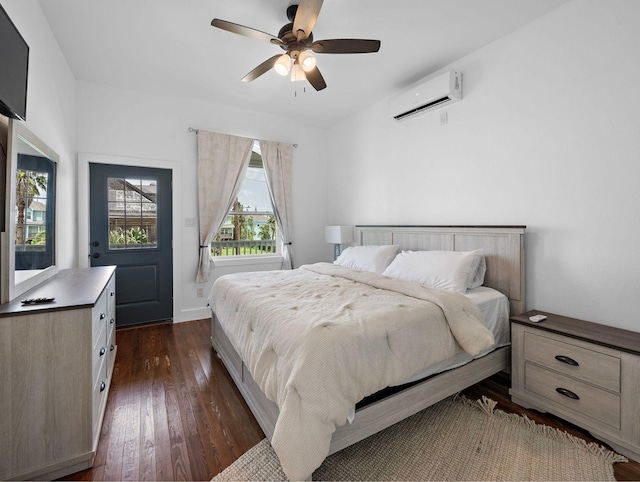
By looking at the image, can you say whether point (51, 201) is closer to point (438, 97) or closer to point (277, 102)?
point (277, 102)

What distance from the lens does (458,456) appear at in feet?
5.28

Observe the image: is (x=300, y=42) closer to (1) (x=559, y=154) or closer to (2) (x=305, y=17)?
(2) (x=305, y=17)

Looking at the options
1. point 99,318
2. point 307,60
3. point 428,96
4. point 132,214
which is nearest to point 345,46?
point 307,60

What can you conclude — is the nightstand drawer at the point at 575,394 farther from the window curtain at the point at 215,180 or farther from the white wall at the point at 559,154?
the window curtain at the point at 215,180

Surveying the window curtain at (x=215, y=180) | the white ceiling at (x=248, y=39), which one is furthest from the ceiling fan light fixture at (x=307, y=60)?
the window curtain at (x=215, y=180)

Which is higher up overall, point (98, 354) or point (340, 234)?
point (340, 234)

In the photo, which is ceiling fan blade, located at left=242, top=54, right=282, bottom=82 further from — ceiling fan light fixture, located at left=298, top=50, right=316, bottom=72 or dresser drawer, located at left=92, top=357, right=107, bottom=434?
dresser drawer, located at left=92, top=357, right=107, bottom=434

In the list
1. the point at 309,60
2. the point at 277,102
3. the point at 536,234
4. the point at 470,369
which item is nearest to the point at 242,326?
the point at 470,369

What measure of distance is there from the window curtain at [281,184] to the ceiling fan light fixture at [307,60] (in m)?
2.11

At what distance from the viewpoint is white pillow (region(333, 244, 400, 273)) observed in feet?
10.6

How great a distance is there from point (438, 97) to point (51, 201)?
347cm

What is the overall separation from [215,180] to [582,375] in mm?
4001

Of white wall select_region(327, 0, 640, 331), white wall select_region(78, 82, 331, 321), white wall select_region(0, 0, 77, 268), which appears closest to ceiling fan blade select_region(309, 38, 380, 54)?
white wall select_region(327, 0, 640, 331)

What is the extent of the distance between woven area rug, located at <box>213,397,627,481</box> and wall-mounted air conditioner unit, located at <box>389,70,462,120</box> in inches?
107
